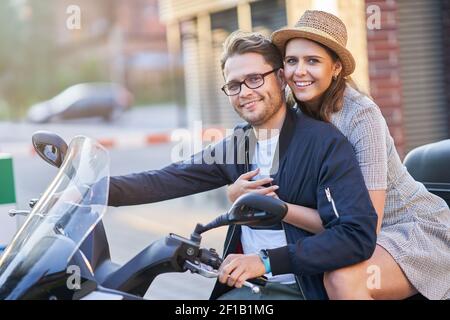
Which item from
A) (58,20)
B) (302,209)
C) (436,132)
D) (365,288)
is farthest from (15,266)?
(58,20)

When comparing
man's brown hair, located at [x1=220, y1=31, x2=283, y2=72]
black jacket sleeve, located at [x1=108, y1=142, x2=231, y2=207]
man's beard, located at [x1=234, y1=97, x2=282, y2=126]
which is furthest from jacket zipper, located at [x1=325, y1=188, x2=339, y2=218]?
black jacket sleeve, located at [x1=108, y1=142, x2=231, y2=207]

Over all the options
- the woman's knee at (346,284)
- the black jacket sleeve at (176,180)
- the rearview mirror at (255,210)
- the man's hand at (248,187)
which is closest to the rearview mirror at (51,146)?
the black jacket sleeve at (176,180)

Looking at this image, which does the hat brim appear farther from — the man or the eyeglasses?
the eyeglasses

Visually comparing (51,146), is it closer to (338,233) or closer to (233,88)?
(233,88)

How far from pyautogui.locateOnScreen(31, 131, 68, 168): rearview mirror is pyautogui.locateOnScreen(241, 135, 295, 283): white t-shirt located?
0.73 metres

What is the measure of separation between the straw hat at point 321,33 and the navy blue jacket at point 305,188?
0.90 feet

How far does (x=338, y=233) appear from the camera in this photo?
2600mm

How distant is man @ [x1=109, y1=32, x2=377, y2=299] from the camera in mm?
2611

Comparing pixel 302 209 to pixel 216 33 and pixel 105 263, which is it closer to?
pixel 105 263

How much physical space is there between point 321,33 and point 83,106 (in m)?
26.6

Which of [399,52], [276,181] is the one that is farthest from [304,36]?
[399,52]

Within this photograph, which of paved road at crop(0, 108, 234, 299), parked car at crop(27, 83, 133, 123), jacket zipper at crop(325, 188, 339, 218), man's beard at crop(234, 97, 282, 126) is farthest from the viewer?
parked car at crop(27, 83, 133, 123)

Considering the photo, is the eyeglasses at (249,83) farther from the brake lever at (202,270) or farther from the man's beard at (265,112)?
the brake lever at (202,270)

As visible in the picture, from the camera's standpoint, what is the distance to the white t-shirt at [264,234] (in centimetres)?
292
